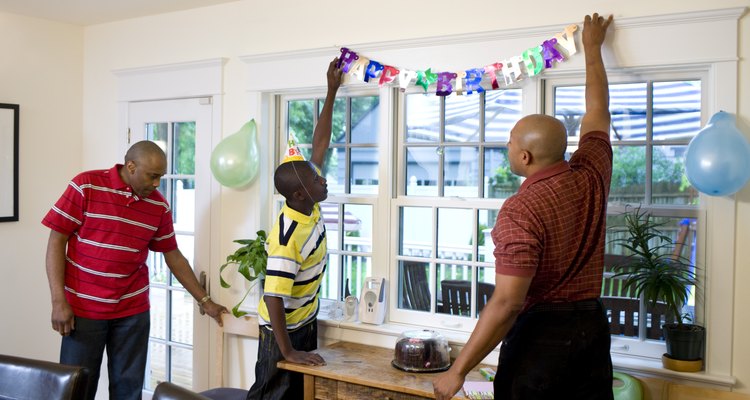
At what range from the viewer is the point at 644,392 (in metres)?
2.71

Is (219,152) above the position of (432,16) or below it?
below

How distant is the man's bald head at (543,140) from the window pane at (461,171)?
99 cm

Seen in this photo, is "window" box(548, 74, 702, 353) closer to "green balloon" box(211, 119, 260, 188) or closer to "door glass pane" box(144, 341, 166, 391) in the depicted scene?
"green balloon" box(211, 119, 260, 188)

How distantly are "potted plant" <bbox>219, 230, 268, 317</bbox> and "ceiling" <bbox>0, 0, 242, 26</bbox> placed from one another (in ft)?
4.55

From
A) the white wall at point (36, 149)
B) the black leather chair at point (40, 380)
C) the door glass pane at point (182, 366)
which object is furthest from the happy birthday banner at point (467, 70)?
the white wall at point (36, 149)

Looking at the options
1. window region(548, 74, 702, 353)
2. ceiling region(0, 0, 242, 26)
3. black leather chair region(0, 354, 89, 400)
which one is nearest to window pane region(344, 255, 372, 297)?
window region(548, 74, 702, 353)

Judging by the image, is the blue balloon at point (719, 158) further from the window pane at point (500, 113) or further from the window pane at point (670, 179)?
the window pane at point (500, 113)

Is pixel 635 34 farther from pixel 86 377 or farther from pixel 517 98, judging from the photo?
pixel 86 377

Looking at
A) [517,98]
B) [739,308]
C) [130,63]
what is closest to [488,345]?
[739,308]

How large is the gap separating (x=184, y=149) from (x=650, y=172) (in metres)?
2.67

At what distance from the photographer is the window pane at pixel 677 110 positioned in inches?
111

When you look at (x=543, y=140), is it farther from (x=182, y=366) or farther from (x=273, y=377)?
(x=182, y=366)

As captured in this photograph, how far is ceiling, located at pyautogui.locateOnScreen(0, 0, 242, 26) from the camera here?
3.97 metres

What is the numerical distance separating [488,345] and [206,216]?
2353 mm
